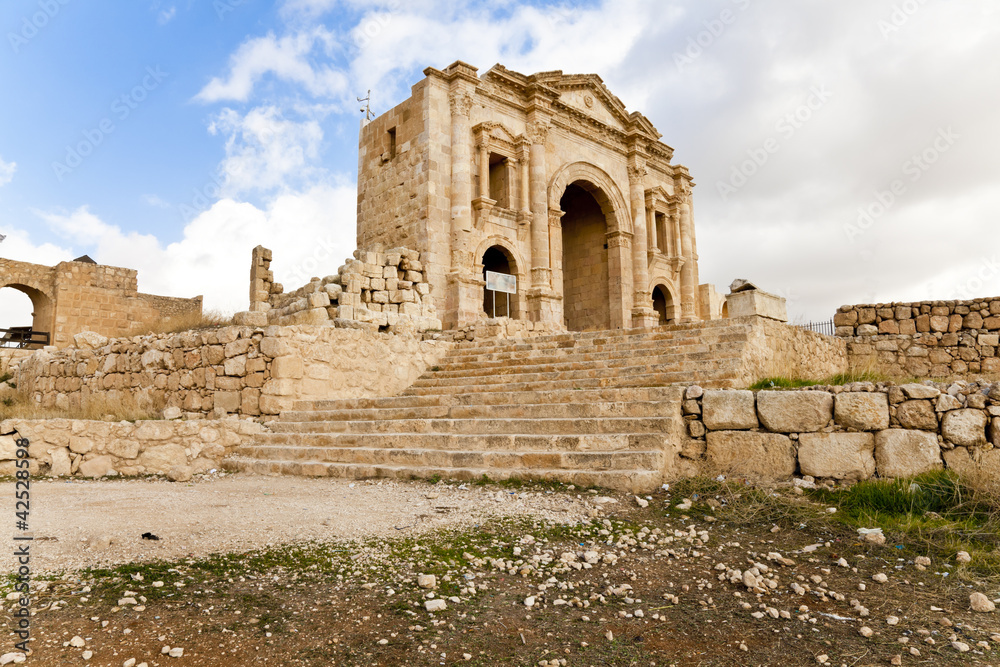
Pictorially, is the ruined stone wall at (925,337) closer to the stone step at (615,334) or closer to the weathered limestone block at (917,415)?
the stone step at (615,334)

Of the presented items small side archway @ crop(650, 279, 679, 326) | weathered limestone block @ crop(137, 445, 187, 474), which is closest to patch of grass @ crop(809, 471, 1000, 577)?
weathered limestone block @ crop(137, 445, 187, 474)

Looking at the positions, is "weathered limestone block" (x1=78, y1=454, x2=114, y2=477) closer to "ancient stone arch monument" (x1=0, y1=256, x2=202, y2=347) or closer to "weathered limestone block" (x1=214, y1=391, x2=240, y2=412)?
"weathered limestone block" (x1=214, y1=391, x2=240, y2=412)

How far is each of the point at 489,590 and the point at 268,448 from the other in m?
5.16

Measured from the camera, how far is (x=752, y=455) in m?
4.91

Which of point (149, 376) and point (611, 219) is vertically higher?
point (611, 219)

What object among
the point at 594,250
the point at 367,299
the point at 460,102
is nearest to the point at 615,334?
the point at 367,299

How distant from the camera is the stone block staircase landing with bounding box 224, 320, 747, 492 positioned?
5215mm

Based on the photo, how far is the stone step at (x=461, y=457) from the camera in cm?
498

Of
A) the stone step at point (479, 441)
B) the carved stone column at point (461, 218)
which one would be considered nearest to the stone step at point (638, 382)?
the stone step at point (479, 441)

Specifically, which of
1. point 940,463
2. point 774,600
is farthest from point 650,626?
point 940,463

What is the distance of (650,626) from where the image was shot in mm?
2689

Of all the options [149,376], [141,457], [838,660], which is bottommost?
[838,660]

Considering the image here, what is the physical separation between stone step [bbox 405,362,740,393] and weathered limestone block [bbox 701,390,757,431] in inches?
74.0

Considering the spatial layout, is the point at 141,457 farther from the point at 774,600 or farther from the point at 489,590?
the point at 774,600
